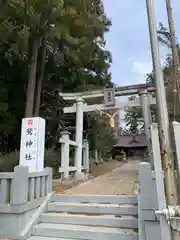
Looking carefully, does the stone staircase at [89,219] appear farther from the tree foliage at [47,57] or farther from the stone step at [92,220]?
the tree foliage at [47,57]

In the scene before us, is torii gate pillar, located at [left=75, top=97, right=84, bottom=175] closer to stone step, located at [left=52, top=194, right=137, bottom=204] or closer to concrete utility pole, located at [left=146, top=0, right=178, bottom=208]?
stone step, located at [left=52, top=194, right=137, bottom=204]

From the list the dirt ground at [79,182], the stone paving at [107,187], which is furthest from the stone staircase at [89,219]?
the dirt ground at [79,182]

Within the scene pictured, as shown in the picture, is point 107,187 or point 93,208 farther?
point 107,187

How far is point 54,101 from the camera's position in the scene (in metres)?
13.6

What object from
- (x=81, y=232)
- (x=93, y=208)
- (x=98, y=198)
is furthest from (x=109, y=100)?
(x=81, y=232)

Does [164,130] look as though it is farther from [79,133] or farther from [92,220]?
[79,133]

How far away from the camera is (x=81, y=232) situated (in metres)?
4.16

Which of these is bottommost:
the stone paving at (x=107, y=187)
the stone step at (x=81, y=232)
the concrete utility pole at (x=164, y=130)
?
the stone step at (x=81, y=232)

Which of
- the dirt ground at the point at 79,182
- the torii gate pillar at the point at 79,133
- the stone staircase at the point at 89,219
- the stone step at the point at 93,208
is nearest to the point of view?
the stone staircase at the point at 89,219

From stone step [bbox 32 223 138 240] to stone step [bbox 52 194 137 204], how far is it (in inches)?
29.5

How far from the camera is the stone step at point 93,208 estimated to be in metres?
4.57

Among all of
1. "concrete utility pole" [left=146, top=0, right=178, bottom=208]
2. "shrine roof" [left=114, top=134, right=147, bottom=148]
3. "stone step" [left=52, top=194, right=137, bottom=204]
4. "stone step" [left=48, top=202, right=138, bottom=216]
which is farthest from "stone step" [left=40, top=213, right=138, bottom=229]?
"shrine roof" [left=114, top=134, right=147, bottom=148]

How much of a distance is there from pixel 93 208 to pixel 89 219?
326 mm

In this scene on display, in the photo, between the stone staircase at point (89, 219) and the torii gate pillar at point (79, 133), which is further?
the torii gate pillar at point (79, 133)
